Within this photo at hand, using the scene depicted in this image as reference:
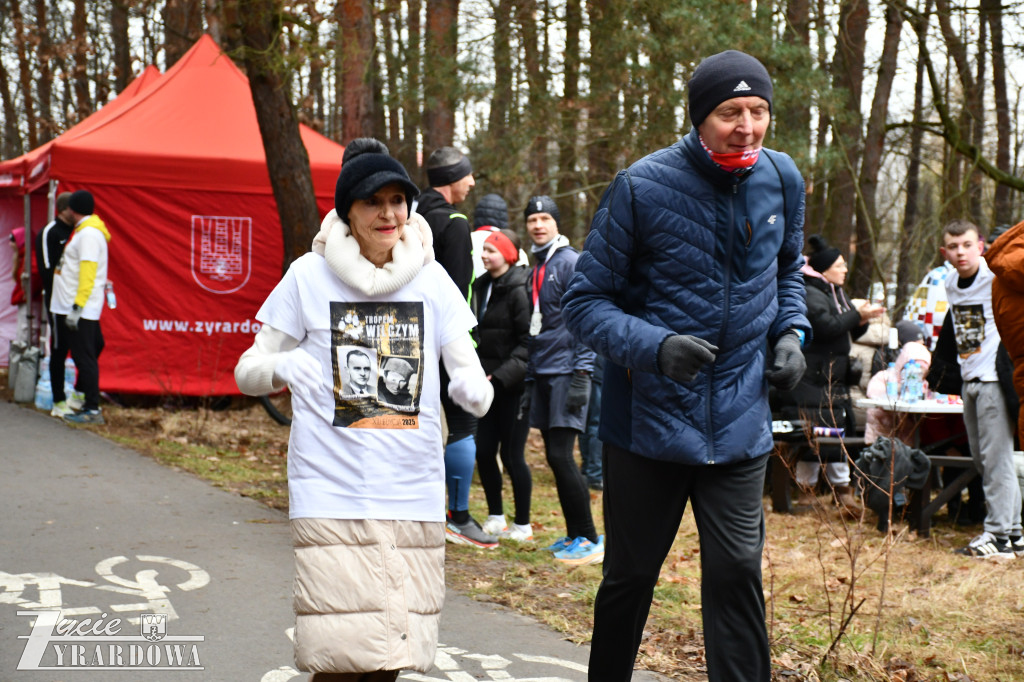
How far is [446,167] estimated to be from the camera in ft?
21.1

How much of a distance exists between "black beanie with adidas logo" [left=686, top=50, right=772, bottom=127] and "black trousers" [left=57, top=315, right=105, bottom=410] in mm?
8468

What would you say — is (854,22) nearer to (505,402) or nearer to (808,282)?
(808,282)

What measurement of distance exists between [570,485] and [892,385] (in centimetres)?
332

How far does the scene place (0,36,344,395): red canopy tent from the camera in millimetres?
12008

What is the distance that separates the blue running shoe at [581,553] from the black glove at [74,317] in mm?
5883

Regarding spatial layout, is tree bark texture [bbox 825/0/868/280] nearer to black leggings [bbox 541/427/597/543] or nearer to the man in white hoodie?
black leggings [bbox 541/427/597/543]

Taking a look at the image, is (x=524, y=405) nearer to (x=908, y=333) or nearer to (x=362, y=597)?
(x=362, y=597)

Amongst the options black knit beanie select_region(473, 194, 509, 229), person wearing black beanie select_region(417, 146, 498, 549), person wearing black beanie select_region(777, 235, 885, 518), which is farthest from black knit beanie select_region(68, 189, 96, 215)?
person wearing black beanie select_region(777, 235, 885, 518)

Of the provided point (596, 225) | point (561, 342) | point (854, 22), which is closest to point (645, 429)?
point (596, 225)

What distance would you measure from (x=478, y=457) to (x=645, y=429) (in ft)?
11.9

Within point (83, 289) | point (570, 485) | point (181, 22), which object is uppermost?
point (181, 22)

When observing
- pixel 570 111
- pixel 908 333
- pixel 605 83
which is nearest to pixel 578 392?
pixel 908 333

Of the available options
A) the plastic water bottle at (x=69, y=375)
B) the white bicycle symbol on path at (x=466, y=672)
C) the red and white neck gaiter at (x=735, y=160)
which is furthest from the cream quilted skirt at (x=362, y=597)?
the plastic water bottle at (x=69, y=375)

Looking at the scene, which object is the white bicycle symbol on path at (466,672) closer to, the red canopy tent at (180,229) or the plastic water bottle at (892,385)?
the plastic water bottle at (892,385)
